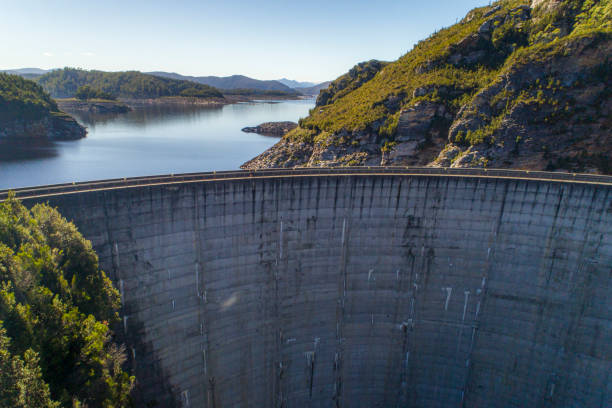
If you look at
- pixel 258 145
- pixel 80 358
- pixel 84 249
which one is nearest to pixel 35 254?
pixel 84 249

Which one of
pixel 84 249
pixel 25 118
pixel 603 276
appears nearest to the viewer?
pixel 84 249

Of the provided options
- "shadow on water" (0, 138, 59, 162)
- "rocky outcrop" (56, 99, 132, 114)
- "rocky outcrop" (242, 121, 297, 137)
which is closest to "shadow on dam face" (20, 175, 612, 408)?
"shadow on water" (0, 138, 59, 162)

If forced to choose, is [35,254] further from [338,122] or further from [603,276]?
[338,122]

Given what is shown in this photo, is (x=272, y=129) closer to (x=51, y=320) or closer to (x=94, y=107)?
(x=94, y=107)

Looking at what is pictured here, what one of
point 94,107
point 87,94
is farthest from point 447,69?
point 87,94

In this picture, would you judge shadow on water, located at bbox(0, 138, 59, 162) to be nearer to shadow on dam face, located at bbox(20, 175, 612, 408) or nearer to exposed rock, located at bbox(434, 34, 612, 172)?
shadow on dam face, located at bbox(20, 175, 612, 408)

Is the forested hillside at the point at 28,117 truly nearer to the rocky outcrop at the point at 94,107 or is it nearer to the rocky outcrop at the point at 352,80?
the rocky outcrop at the point at 94,107

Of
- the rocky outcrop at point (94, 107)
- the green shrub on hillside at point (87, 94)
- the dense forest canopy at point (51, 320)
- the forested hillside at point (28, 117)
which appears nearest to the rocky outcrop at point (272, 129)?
the forested hillside at point (28, 117)
